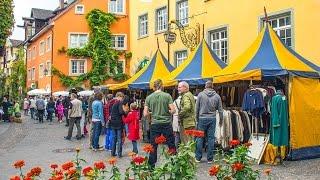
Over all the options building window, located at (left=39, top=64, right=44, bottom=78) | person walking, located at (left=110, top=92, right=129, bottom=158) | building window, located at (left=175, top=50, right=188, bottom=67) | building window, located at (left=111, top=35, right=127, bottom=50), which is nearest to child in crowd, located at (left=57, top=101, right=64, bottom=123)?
building window, located at (left=175, top=50, right=188, bottom=67)

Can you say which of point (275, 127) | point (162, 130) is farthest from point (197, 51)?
point (162, 130)

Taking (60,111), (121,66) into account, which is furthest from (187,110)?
(121,66)

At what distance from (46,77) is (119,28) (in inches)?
328

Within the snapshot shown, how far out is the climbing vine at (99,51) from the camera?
37.0 m

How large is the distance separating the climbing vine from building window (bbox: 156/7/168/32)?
37.2ft

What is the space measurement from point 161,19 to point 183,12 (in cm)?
246

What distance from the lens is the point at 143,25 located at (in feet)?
93.5

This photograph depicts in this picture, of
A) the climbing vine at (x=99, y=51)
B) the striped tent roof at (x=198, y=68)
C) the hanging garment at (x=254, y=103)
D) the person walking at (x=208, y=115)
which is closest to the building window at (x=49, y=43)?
the climbing vine at (x=99, y=51)

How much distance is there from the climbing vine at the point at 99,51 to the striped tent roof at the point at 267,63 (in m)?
25.7

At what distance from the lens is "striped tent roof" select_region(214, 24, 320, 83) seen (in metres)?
10.7

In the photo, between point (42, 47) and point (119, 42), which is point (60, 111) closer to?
point (119, 42)

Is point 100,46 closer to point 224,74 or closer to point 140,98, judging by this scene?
point 140,98

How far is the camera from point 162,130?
847 cm

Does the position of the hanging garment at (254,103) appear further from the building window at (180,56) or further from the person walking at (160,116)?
the building window at (180,56)
